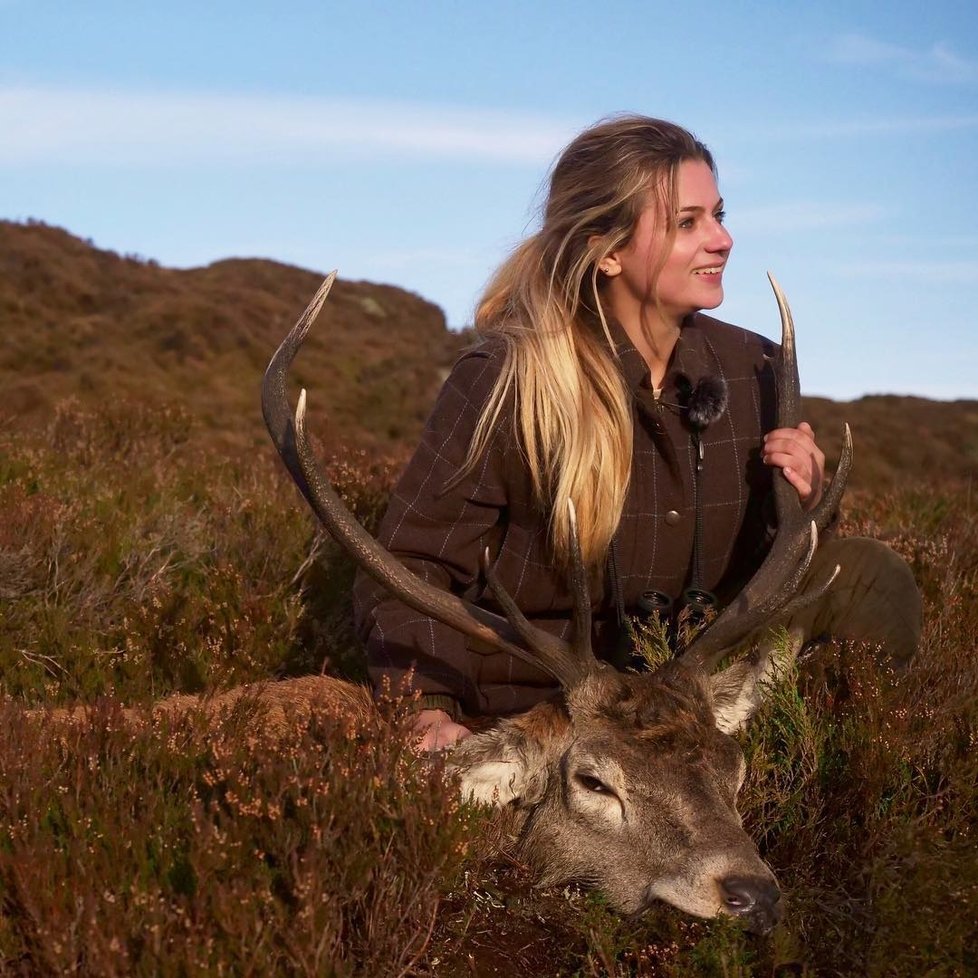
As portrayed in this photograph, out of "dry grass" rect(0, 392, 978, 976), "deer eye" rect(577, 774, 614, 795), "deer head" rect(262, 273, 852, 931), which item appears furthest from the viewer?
"deer eye" rect(577, 774, 614, 795)

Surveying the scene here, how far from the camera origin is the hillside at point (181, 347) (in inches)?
718

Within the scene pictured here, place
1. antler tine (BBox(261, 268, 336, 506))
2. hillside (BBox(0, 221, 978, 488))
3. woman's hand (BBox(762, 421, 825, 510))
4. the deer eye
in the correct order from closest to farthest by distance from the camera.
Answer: the deer eye → antler tine (BBox(261, 268, 336, 506)) → woman's hand (BBox(762, 421, 825, 510)) → hillside (BBox(0, 221, 978, 488))

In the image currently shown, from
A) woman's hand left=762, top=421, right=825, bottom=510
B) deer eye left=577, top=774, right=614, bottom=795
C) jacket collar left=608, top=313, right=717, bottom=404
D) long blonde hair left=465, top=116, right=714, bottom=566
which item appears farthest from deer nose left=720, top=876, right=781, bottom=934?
jacket collar left=608, top=313, right=717, bottom=404

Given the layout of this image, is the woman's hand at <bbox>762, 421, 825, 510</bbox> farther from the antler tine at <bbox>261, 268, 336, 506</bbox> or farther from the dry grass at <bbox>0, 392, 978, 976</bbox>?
the antler tine at <bbox>261, 268, 336, 506</bbox>

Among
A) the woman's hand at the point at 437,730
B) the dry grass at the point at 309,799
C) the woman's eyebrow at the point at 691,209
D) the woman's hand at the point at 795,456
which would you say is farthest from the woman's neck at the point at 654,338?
the woman's hand at the point at 437,730

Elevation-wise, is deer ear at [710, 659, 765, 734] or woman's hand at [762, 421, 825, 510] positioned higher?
woman's hand at [762, 421, 825, 510]

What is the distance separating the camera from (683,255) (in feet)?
14.7

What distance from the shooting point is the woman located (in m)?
4.27

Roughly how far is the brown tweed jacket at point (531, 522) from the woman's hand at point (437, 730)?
0.14 metres

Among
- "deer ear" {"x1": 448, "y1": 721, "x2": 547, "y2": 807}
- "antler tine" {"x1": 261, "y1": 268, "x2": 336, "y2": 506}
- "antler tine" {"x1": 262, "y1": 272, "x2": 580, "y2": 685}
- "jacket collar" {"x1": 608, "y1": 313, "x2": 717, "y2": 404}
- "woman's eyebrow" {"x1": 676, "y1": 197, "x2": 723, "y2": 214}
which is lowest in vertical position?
"deer ear" {"x1": 448, "y1": 721, "x2": 547, "y2": 807}

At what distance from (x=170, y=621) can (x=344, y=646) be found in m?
0.78

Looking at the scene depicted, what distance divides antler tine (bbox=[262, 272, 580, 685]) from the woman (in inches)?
12.5

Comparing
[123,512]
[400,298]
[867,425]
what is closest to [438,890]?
[123,512]

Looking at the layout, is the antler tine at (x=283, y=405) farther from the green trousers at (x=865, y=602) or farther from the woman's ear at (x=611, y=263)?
the green trousers at (x=865, y=602)
